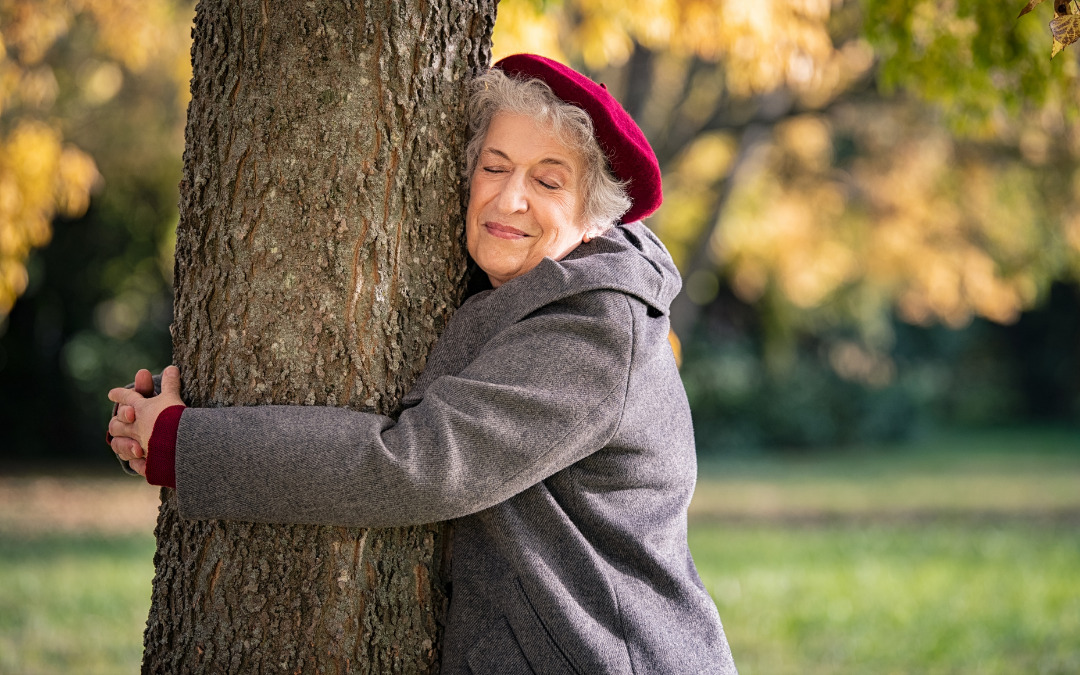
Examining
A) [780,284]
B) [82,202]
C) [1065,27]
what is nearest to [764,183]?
[780,284]

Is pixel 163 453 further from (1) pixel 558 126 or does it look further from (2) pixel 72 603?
(2) pixel 72 603

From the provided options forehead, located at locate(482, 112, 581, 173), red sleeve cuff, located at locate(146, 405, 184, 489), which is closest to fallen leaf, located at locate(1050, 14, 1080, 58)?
forehead, located at locate(482, 112, 581, 173)

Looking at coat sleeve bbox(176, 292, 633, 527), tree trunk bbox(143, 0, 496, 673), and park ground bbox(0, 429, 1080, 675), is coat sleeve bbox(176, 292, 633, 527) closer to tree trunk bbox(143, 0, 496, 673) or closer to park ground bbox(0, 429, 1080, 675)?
tree trunk bbox(143, 0, 496, 673)

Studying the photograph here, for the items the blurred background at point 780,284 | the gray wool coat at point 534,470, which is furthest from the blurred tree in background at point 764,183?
the gray wool coat at point 534,470

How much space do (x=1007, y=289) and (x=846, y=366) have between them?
19.2 feet

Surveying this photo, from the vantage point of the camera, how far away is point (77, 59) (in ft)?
31.6

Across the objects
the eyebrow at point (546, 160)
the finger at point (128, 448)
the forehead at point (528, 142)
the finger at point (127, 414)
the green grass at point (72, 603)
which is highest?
the forehead at point (528, 142)

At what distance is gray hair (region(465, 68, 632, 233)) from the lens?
6.93ft

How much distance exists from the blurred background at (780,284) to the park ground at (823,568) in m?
0.04

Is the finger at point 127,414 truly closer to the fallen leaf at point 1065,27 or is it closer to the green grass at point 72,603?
the fallen leaf at point 1065,27

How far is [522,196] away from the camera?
84.4 inches

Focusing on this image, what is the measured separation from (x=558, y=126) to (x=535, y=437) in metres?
0.67

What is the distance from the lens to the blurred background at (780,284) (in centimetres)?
571

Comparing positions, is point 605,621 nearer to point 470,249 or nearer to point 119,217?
point 470,249
